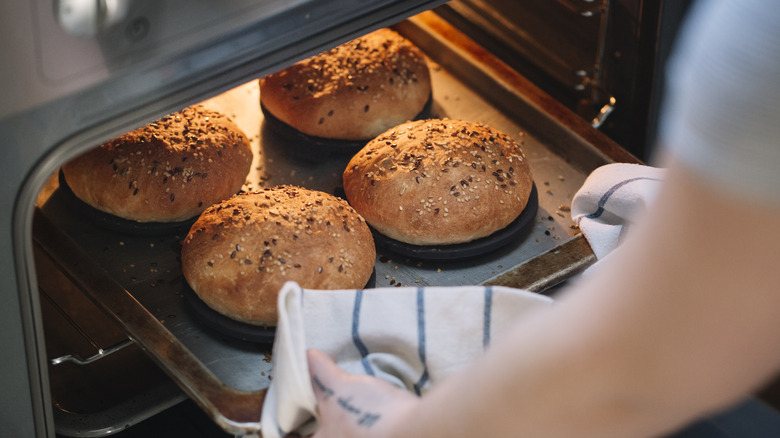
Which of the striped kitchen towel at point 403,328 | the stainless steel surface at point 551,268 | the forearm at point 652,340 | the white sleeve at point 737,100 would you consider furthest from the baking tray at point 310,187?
the white sleeve at point 737,100

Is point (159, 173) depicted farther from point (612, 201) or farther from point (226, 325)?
point (612, 201)

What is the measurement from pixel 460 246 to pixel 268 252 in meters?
0.41

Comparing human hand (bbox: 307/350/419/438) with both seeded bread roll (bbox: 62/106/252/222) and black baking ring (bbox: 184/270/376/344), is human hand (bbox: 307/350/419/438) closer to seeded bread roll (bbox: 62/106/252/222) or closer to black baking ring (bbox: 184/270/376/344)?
black baking ring (bbox: 184/270/376/344)

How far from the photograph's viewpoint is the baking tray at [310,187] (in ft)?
4.26

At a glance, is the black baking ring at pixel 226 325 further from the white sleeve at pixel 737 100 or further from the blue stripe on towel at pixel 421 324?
the white sleeve at pixel 737 100

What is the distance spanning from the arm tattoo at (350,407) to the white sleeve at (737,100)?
529 mm

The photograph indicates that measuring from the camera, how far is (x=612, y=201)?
61.1 inches

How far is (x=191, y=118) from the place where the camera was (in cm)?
169

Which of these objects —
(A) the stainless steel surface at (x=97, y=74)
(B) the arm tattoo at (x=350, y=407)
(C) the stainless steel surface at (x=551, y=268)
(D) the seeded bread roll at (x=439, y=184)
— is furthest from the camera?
(D) the seeded bread roll at (x=439, y=184)

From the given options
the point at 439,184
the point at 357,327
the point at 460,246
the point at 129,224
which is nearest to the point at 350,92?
the point at 439,184

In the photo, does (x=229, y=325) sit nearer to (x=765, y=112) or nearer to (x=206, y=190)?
(x=206, y=190)

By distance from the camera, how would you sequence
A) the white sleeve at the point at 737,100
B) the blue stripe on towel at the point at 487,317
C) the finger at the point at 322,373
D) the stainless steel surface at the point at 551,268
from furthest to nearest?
the stainless steel surface at the point at 551,268 < the blue stripe on towel at the point at 487,317 < the finger at the point at 322,373 < the white sleeve at the point at 737,100

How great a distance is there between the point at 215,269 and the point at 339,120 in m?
0.54

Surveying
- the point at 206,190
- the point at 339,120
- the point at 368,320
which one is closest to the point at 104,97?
the point at 368,320
